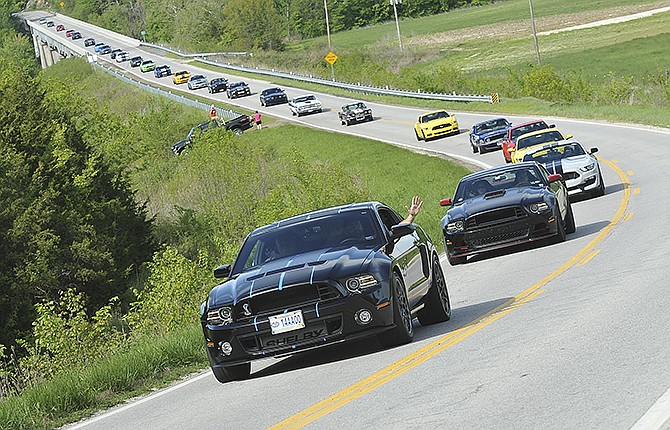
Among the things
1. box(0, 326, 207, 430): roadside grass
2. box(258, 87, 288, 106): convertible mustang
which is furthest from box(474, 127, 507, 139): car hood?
box(258, 87, 288, 106): convertible mustang

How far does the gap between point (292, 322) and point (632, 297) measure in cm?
379

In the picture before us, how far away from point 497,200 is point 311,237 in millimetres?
7909

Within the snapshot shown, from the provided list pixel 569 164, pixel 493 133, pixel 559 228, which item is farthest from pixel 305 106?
pixel 559 228

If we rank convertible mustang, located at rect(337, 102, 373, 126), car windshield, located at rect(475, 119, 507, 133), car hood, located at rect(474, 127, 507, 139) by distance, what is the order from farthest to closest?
convertible mustang, located at rect(337, 102, 373, 126), car windshield, located at rect(475, 119, 507, 133), car hood, located at rect(474, 127, 507, 139)

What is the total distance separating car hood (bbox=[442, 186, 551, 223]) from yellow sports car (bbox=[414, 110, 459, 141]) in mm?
36295

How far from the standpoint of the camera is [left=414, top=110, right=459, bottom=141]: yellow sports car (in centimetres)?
5641

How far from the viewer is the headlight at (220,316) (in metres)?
11.1

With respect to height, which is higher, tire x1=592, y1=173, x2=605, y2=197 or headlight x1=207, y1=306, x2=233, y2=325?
headlight x1=207, y1=306, x2=233, y2=325

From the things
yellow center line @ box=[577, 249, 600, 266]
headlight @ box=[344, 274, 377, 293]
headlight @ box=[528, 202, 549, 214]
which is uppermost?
headlight @ box=[344, 274, 377, 293]

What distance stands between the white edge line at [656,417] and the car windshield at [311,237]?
199 inches

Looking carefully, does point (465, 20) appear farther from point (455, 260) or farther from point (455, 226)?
point (455, 226)

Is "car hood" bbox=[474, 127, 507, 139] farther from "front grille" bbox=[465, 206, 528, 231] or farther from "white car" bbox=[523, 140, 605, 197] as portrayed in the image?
"front grille" bbox=[465, 206, 528, 231]

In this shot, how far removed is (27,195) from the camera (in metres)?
45.8

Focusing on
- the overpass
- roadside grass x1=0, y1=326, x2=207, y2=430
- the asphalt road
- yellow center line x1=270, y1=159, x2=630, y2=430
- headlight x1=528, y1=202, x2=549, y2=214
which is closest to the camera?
the asphalt road
